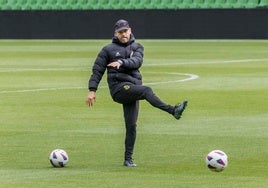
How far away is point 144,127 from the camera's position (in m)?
17.9

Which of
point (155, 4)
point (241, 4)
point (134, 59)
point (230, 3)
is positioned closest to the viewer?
point (134, 59)

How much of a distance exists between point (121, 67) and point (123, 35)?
38 cm

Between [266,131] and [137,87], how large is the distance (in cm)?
396

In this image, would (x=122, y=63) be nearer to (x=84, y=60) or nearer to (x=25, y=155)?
(x=25, y=155)

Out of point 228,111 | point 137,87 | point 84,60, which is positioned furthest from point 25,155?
point 84,60

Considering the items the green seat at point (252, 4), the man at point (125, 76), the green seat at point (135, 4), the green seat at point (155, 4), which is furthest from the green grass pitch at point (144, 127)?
the green seat at point (135, 4)

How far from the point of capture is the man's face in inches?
531

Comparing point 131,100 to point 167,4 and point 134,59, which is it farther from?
point 167,4

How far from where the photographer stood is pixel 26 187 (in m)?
11.9

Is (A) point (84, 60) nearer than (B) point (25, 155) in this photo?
No

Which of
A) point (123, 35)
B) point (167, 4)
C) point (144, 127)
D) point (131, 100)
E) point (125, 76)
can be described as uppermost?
point (167, 4)

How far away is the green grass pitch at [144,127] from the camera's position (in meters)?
12.7

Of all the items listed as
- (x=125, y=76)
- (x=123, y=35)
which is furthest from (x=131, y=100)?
(x=123, y=35)

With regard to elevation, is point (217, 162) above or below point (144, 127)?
below
